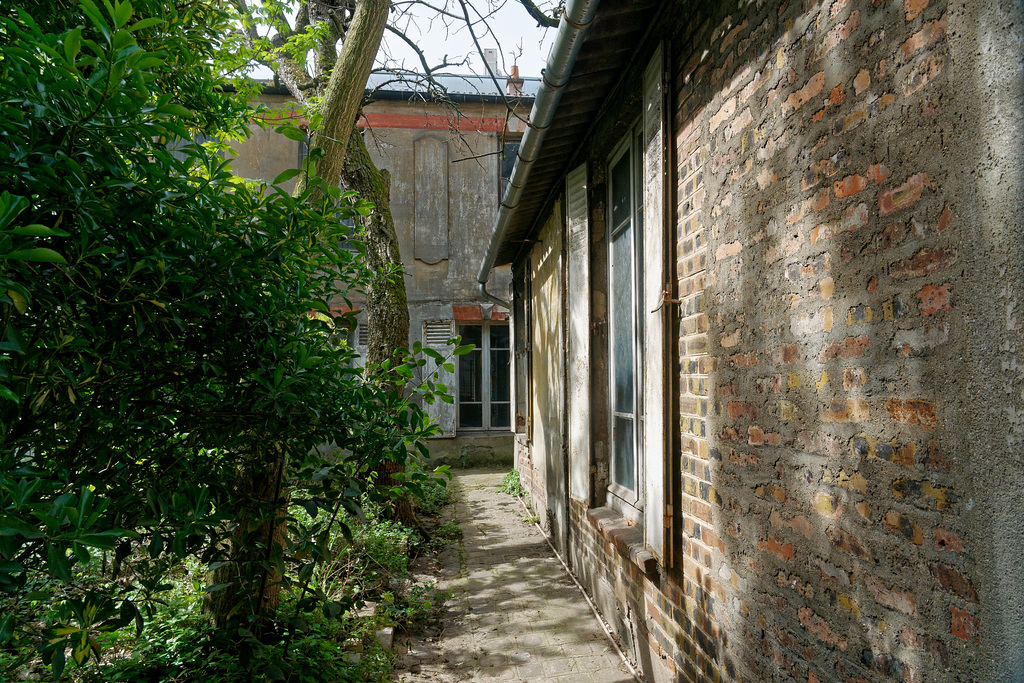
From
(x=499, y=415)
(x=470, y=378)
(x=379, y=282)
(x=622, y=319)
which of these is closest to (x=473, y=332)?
(x=470, y=378)

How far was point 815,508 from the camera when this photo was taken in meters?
1.64

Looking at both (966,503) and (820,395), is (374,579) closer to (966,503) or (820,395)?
(820,395)

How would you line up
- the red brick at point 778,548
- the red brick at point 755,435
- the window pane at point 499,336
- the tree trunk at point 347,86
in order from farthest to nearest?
the window pane at point 499,336
the tree trunk at point 347,86
the red brick at point 755,435
the red brick at point 778,548

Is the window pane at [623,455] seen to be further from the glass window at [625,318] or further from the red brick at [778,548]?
the red brick at [778,548]

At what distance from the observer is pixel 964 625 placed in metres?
1.17

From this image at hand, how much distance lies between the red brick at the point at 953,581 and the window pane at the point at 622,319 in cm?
251

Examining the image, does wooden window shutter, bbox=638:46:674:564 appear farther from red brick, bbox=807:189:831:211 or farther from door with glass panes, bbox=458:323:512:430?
door with glass panes, bbox=458:323:512:430

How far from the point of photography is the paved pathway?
11.0 feet

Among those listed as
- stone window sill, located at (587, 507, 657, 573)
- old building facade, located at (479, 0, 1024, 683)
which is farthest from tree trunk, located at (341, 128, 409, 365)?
old building facade, located at (479, 0, 1024, 683)

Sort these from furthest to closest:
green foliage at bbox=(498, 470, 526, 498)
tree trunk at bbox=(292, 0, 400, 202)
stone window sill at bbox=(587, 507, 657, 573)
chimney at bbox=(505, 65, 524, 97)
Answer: green foliage at bbox=(498, 470, 526, 498), chimney at bbox=(505, 65, 524, 97), tree trunk at bbox=(292, 0, 400, 202), stone window sill at bbox=(587, 507, 657, 573)

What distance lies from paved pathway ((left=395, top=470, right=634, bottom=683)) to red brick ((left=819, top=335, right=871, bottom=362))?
242 cm

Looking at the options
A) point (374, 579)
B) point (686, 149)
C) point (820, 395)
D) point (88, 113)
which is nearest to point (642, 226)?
point (686, 149)

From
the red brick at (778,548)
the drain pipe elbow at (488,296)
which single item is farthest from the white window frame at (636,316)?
the drain pipe elbow at (488,296)

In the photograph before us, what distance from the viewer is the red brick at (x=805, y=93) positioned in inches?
64.6
